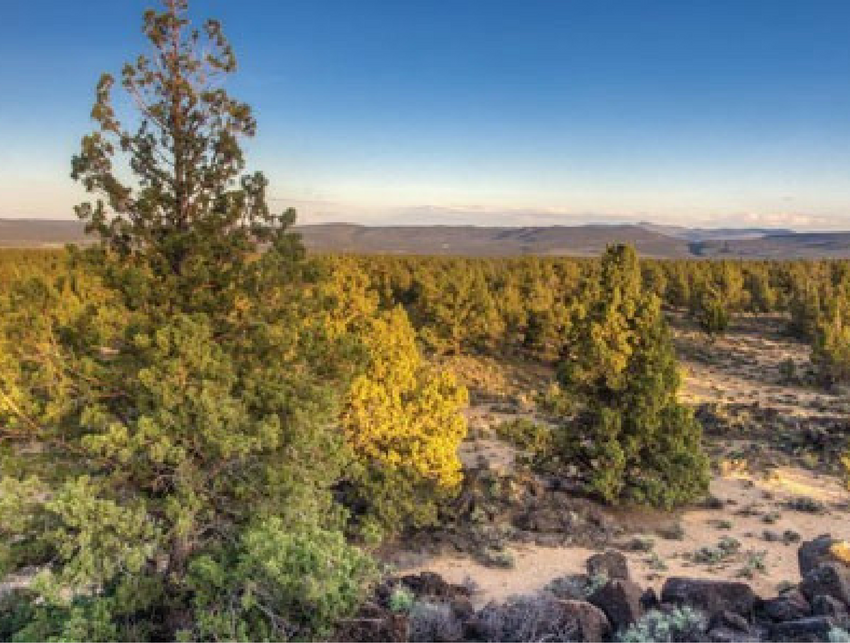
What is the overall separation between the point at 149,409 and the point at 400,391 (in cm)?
932

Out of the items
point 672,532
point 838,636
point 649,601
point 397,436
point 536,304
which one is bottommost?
point 672,532

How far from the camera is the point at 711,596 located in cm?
1396

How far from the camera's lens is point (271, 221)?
44.5 ft

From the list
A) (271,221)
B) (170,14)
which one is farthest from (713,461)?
(170,14)

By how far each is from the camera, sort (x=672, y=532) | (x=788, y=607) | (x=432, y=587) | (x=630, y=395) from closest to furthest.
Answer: (x=788, y=607), (x=432, y=587), (x=672, y=532), (x=630, y=395)

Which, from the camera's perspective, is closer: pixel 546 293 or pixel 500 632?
pixel 500 632

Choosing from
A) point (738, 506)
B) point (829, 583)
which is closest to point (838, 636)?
point (829, 583)

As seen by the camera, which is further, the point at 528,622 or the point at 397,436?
the point at 397,436

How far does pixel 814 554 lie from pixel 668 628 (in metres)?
6.29

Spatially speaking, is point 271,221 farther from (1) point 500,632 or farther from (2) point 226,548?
(1) point 500,632

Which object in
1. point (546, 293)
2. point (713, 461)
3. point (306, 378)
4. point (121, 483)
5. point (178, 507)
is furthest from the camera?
→ point (546, 293)

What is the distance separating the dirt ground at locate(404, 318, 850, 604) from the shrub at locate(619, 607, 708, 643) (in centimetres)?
565

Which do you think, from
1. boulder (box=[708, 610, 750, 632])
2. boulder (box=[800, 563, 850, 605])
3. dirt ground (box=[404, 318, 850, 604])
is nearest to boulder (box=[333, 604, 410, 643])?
boulder (box=[708, 610, 750, 632])

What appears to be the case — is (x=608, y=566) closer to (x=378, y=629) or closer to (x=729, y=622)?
(x=729, y=622)
